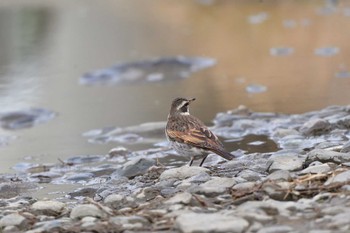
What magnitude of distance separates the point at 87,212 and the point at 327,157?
2.39 m

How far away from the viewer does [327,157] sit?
791 centimetres

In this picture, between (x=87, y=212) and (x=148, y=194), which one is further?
(x=148, y=194)

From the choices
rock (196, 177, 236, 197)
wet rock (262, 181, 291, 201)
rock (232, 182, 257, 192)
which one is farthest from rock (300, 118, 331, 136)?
wet rock (262, 181, 291, 201)

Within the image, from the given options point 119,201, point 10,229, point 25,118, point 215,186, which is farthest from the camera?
point 25,118

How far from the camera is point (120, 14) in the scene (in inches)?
1148

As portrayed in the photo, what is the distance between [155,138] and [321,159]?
4.52 meters

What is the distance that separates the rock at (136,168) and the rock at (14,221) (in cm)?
274

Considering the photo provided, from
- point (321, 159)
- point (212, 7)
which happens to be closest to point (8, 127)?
point (321, 159)

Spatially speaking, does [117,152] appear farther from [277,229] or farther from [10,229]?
[277,229]

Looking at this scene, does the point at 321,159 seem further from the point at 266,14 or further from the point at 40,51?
the point at 266,14

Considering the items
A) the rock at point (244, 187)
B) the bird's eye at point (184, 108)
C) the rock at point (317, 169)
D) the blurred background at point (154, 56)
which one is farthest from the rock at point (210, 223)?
the blurred background at point (154, 56)

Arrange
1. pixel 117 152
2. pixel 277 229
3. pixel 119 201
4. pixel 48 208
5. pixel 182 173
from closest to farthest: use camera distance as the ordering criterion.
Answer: pixel 277 229 < pixel 48 208 < pixel 119 201 < pixel 182 173 < pixel 117 152

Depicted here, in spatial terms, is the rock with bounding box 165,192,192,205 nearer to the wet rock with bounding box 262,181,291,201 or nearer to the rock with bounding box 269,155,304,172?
the wet rock with bounding box 262,181,291,201

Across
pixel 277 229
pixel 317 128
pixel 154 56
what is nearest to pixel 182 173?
pixel 277 229
